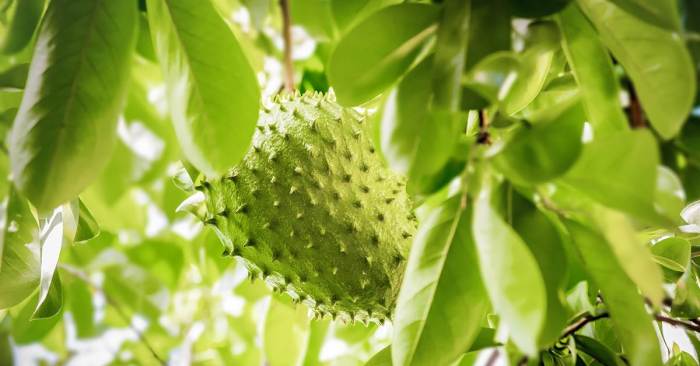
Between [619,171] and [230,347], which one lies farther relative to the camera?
[230,347]

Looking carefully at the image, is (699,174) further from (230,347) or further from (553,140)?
(230,347)

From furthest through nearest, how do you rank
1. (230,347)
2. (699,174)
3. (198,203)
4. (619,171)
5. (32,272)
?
1. (230,347)
2. (198,203)
3. (699,174)
4. (32,272)
5. (619,171)

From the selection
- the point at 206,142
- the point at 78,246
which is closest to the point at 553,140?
the point at 206,142

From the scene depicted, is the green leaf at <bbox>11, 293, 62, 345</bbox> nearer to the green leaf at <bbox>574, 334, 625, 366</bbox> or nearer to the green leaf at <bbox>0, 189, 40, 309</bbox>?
the green leaf at <bbox>0, 189, 40, 309</bbox>

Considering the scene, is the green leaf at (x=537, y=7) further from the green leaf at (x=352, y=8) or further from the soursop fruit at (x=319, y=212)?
the soursop fruit at (x=319, y=212)

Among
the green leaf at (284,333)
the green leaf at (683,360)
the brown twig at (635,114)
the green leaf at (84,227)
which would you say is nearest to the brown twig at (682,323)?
the green leaf at (683,360)

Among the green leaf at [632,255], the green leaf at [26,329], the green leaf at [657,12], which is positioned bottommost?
the green leaf at [26,329]
